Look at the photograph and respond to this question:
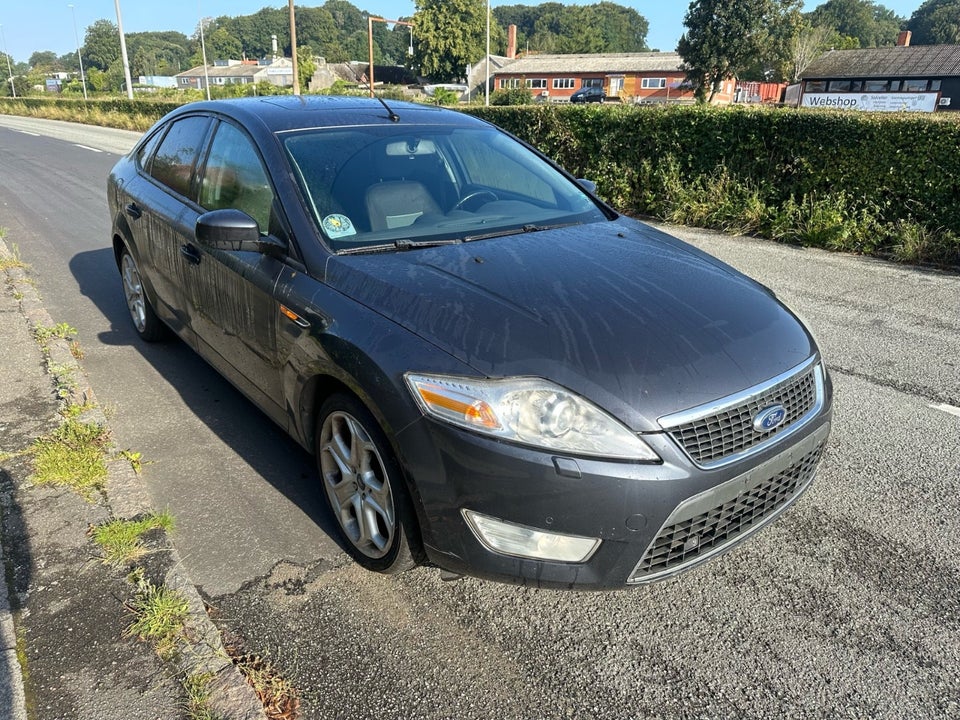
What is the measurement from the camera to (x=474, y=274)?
2703 millimetres

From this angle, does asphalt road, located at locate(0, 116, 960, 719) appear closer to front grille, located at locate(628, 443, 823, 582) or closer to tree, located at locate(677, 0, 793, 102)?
front grille, located at locate(628, 443, 823, 582)

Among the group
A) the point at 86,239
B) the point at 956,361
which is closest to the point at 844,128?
the point at 956,361

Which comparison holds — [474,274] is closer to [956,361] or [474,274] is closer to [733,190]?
[956,361]

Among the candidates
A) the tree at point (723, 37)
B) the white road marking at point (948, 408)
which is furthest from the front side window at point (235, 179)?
the tree at point (723, 37)

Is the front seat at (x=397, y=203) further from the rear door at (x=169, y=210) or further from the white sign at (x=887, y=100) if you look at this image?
the white sign at (x=887, y=100)

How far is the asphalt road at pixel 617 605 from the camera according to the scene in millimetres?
2191

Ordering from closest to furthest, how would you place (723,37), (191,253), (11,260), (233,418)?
(191,253), (233,418), (11,260), (723,37)

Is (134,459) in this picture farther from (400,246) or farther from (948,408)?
(948,408)

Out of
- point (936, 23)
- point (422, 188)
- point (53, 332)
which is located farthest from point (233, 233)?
point (936, 23)

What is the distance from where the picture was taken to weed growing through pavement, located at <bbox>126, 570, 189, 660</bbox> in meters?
2.29

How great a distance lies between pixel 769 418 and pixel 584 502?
72 cm

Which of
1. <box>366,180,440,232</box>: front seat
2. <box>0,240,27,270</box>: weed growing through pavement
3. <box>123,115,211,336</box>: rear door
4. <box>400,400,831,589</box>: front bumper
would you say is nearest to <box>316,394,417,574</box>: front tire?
<box>400,400,831,589</box>: front bumper

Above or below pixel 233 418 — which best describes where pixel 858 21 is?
above

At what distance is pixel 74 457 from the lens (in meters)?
3.37
